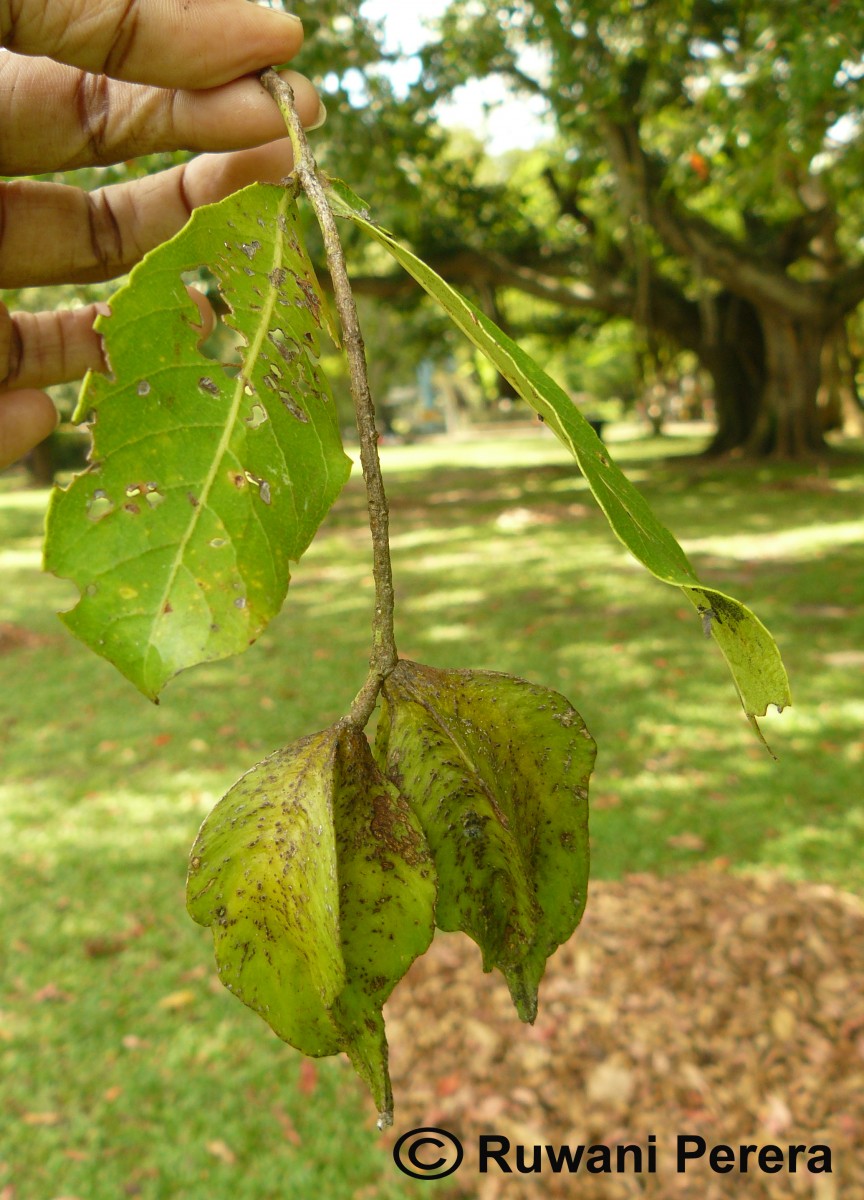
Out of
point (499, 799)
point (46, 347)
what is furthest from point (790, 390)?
point (499, 799)

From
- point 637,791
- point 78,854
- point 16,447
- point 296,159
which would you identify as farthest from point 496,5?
point 296,159

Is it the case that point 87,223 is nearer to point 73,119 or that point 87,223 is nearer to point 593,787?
point 73,119

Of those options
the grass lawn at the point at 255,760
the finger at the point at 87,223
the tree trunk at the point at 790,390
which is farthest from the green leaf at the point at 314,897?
the tree trunk at the point at 790,390

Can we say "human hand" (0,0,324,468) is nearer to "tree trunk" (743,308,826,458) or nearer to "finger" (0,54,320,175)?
"finger" (0,54,320,175)

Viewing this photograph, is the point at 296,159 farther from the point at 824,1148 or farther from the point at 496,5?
the point at 496,5

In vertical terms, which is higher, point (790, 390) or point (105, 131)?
point (105, 131)

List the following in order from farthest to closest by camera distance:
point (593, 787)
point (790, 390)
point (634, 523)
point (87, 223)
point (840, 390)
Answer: point (840, 390) → point (790, 390) → point (593, 787) → point (87, 223) → point (634, 523)

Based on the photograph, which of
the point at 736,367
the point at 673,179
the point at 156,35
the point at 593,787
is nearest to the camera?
the point at 156,35

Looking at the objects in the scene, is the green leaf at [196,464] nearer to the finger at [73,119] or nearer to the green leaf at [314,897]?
the green leaf at [314,897]
